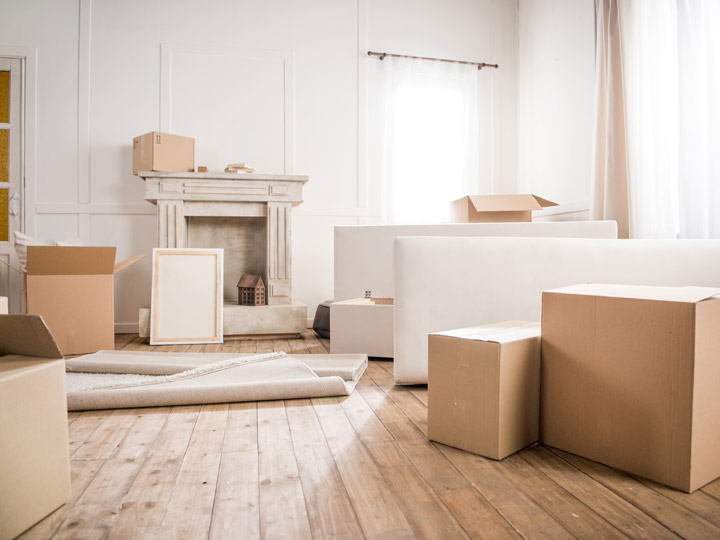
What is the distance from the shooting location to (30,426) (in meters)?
0.90

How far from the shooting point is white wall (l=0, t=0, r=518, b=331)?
3.53 metres

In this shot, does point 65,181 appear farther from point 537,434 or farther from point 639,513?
point 639,513

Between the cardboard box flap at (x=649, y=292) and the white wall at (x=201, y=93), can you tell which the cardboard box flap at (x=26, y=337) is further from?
the white wall at (x=201, y=93)

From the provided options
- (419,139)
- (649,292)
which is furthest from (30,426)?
(419,139)

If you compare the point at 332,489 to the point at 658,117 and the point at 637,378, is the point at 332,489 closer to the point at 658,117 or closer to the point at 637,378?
the point at 637,378

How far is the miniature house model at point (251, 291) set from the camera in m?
3.36

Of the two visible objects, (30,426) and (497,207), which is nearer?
(30,426)

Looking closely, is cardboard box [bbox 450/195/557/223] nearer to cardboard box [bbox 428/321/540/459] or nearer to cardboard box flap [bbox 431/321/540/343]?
cardboard box flap [bbox 431/321/540/343]

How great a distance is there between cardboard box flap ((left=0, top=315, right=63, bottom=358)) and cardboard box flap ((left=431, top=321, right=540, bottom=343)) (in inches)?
36.1

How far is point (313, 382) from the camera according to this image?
182 cm

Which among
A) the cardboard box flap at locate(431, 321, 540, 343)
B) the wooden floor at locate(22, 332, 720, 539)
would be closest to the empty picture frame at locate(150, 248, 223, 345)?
the wooden floor at locate(22, 332, 720, 539)

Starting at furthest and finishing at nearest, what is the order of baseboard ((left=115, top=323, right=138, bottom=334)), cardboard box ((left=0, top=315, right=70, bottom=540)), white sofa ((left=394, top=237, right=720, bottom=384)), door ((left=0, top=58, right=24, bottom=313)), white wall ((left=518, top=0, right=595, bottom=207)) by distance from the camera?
baseboard ((left=115, top=323, right=138, bottom=334)) → door ((left=0, top=58, right=24, bottom=313)) → white wall ((left=518, top=0, right=595, bottom=207)) → white sofa ((left=394, top=237, right=720, bottom=384)) → cardboard box ((left=0, top=315, right=70, bottom=540))

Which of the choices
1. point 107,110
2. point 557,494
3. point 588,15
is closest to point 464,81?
point 588,15

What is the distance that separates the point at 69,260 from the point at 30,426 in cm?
207
